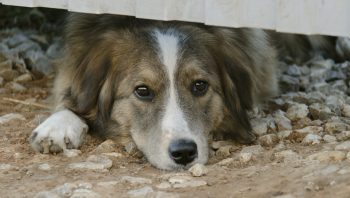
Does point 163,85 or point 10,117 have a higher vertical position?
point 163,85

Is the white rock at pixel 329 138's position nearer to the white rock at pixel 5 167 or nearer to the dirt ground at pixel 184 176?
the dirt ground at pixel 184 176

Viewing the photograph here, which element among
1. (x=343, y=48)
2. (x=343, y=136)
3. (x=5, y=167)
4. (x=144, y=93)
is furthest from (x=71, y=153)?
(x=343, y=48)

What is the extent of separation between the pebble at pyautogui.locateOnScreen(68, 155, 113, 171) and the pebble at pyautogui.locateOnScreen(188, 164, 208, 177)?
1.60ft

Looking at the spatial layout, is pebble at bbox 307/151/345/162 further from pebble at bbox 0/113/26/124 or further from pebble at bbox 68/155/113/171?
pebble at bbox 0/113/26/124

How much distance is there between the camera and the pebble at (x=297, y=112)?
4.89 m

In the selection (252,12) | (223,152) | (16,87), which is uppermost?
(252,12)

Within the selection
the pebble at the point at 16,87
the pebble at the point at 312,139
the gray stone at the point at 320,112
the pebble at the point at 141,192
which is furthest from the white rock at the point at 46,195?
the pebble at the point at 16,87

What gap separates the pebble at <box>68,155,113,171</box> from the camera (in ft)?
12.9

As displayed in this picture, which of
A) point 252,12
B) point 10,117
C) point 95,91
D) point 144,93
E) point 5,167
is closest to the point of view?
point 5,167

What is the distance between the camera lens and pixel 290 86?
238 inches

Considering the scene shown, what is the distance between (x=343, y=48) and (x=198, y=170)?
3270mm

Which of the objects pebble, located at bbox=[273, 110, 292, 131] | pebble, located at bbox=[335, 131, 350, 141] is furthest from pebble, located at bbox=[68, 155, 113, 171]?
pebble, located at bbox=[335, 131, 350, 141]

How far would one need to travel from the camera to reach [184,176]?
3.75 m

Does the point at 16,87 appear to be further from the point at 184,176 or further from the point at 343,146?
the point at 343,146
